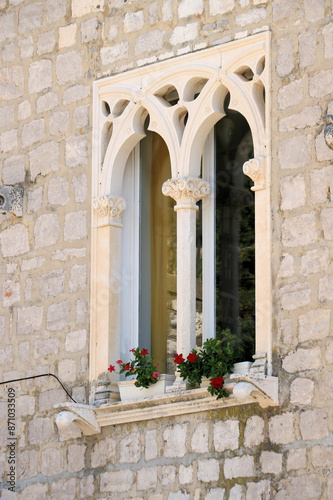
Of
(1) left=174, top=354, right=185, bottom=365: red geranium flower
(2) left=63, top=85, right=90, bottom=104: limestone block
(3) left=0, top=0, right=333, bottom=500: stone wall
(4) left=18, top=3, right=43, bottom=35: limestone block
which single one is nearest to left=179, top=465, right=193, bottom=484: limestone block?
Answer: (3) left=0, top=0, right=333, bottom=500: stone wall

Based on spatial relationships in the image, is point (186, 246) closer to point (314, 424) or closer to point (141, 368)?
point (141, 368)

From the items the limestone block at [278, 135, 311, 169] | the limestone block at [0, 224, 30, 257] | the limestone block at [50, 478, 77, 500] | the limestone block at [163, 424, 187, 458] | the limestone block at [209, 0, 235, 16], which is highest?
the limestone block at [209, 0, 235, 16]

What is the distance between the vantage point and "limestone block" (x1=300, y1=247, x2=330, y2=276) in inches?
343

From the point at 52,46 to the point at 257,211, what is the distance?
260cm

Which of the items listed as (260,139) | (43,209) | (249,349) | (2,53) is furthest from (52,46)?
(249,349)

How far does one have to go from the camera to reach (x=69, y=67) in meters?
10.5

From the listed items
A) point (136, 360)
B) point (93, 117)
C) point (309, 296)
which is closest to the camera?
point (309, 296)

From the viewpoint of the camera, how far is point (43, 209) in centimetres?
1045

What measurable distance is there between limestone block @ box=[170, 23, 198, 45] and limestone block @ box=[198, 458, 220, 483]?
3.09 m

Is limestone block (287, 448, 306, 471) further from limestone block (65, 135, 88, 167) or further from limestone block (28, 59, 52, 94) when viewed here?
limestone block (28, 59, 52, 94)

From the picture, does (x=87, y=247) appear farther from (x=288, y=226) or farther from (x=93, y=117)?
(x=288, y=226)

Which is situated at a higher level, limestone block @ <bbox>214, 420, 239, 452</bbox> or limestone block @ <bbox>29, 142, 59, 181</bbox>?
limestone block @ <bbox>29, 142, 59, 181</bbox>

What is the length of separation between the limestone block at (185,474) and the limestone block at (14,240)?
2399 mm

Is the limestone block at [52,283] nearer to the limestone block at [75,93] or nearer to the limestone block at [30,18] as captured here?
the limestone block at [75,93]
